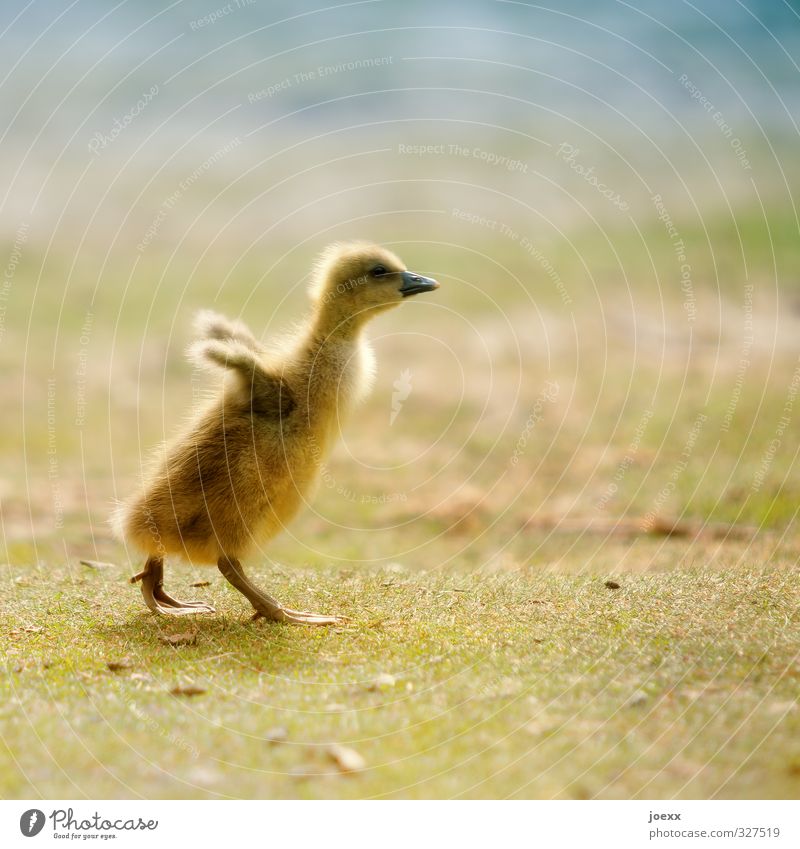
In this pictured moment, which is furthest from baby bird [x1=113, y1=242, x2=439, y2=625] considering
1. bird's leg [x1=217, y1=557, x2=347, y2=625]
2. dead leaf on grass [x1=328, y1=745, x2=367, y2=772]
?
dead leaf on grass [x1=328, y1=745, x2=367, y2=772]

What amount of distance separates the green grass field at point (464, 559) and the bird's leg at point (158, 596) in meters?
0.11

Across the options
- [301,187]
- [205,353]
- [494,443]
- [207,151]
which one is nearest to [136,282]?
[301,187]

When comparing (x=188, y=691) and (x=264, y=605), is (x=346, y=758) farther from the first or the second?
(x=264, y=605)

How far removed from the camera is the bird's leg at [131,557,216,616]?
5852 mm

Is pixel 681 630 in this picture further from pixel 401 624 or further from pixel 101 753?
pixel 101 753

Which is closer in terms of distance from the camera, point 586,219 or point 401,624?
point 401,624

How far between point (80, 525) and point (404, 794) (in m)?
7.20

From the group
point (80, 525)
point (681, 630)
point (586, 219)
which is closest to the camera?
point (681, 630)

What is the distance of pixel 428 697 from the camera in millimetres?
4438

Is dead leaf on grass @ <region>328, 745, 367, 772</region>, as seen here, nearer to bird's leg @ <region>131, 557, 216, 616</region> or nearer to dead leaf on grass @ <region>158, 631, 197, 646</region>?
dead leaf on grass @ <region>158, 631, 197, 646</region>

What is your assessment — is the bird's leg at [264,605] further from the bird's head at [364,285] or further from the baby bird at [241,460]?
the bird's head at [364,285]

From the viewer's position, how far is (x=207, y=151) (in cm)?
2391

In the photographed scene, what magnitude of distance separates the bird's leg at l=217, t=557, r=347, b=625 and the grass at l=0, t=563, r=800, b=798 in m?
0.09

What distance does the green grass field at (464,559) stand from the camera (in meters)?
3.96
